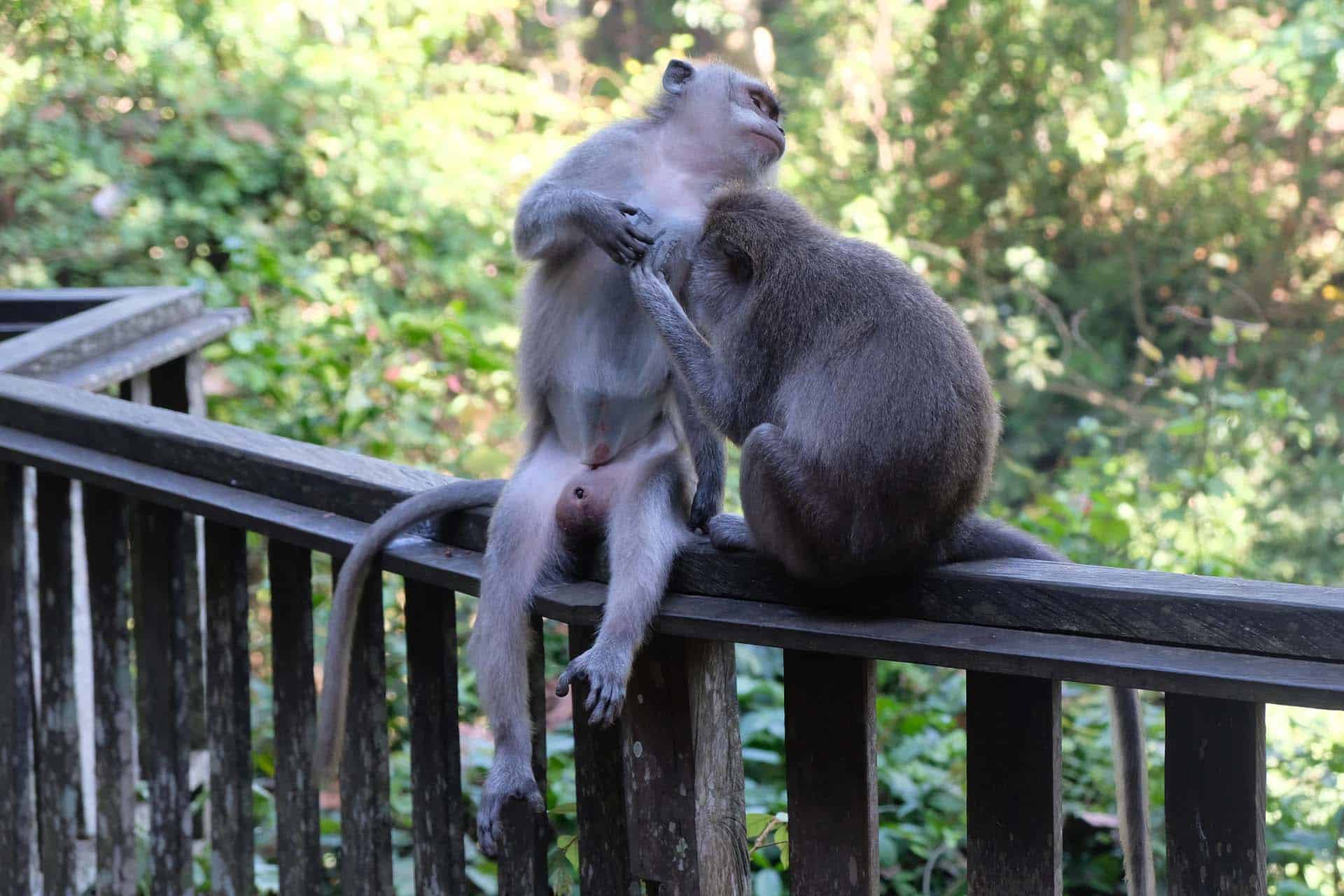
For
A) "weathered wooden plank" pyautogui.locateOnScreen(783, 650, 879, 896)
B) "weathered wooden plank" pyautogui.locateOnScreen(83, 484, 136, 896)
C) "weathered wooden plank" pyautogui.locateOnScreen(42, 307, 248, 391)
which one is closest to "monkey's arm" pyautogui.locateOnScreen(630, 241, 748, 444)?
"weathered wooden plank" pyautogui.locateOnScreen(783, 650, 879, 896)

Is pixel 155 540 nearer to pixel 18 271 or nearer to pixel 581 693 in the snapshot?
pixel 581 693

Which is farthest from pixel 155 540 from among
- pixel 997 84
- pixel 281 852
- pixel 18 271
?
pixel 997 84

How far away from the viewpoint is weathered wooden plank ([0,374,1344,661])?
43.7 inches

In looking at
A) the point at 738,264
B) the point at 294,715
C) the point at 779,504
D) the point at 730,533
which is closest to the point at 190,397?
the point at 294,715

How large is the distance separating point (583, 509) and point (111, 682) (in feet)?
2.61

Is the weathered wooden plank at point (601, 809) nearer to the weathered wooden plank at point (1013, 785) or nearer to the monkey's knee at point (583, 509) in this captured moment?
the monkey's knee at point (583, 509)

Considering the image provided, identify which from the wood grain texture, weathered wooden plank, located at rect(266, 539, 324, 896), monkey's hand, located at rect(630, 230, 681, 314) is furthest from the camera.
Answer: monkey's hand, located at rect(630, 230, 681, 314)

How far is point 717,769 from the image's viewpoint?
156 centimetres

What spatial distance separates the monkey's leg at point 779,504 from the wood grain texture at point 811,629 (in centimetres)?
7

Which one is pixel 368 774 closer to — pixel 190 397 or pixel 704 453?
pixel 704 453

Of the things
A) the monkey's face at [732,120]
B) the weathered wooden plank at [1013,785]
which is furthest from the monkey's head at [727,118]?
→ the weathered wooden plank at [1013,785]

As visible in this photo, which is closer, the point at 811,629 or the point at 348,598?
the point at 811,629

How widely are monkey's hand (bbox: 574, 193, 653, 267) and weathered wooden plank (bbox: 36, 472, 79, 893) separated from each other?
952 mm

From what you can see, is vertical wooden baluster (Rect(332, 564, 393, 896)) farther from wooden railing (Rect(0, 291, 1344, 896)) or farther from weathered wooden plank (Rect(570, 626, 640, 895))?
weathered wooden plank (Rect(570, 626, 640, 895))
